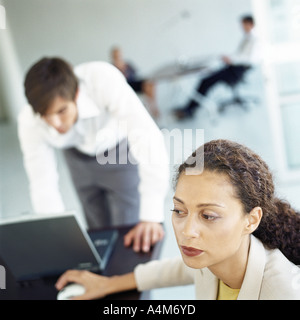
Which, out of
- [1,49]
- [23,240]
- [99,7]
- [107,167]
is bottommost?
[23,240]

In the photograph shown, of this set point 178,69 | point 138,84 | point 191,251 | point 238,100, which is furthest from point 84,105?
point 178,69

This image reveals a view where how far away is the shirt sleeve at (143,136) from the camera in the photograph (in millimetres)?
1246

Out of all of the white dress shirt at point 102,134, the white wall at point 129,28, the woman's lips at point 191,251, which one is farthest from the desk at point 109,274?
the white wall at point 129,28

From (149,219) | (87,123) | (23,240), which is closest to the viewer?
(23,240)

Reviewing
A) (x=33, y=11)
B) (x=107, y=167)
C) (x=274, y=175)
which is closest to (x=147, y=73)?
(x=33, y=11)

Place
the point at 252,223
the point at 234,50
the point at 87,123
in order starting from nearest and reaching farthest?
the point at 252,223
the point at 87,123
the point at 234,50

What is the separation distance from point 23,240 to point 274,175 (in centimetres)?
54

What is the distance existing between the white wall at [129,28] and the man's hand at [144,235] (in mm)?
3936

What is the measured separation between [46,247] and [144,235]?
0.28m

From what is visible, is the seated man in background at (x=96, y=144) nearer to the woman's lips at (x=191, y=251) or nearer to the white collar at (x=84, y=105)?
the white collar at (x=84, y=105)

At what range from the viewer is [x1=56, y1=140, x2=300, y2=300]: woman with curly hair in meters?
0.64

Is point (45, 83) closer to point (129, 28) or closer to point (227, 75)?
point (227, 75)

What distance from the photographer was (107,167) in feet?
4.79
